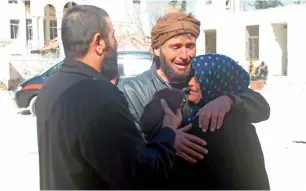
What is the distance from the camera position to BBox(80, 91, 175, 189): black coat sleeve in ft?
4.93

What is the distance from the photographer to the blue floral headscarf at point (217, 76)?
76.5 inches

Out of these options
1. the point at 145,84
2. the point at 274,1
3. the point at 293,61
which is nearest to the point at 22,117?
the point at 145,84

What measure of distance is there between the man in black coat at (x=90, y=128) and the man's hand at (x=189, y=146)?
2.0 inches

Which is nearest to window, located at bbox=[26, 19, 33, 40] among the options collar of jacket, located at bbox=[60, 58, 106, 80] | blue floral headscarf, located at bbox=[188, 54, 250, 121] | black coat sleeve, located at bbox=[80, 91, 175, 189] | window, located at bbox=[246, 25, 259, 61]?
window, located at bbox=[246, 25, 259, 61]

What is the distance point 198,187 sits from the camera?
1.88m

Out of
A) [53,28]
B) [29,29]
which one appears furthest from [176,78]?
[53,28]

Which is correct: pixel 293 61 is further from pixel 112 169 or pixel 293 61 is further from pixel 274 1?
pixel 112 169

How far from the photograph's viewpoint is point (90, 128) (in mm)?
1521

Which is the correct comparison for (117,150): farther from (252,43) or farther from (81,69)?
(252,43)

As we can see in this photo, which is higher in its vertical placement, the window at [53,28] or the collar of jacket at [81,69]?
the window at [53,28]

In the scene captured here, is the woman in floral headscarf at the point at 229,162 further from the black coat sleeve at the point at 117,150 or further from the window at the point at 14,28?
the window at the point at 14,28

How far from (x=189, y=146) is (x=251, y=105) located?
1.13 feet

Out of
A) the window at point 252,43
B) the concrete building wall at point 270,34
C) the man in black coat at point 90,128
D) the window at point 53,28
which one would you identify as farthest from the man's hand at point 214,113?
the window at point 53,28

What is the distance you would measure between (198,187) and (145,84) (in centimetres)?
53
